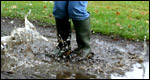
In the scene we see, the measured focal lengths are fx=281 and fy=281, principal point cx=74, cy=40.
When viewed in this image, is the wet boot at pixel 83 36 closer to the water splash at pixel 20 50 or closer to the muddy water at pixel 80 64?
the muddy water at pixel 80 64

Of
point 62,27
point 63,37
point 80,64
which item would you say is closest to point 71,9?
point 62,27

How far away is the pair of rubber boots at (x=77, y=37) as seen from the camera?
11.2 feet

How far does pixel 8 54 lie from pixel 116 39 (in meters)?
1.88

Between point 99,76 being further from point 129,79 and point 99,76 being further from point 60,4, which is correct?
point 60,4

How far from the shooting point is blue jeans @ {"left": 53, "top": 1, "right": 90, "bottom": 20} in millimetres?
3174

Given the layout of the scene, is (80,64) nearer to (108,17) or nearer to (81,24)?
(81,24)

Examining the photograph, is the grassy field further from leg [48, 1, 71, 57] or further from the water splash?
the water splash

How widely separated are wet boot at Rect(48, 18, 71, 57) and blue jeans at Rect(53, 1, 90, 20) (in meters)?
0.12

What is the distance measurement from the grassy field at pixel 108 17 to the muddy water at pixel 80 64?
1.91 feet

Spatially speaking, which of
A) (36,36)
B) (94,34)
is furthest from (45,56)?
(94,34)

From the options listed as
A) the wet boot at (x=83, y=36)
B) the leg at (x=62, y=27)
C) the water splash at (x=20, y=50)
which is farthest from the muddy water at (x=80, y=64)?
the leg at (x=62, y=27)

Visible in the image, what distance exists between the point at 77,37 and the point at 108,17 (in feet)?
7.86

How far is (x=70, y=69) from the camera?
3150mm

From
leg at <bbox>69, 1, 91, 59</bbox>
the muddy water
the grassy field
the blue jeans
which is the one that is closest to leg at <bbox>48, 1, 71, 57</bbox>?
the blue jeans
